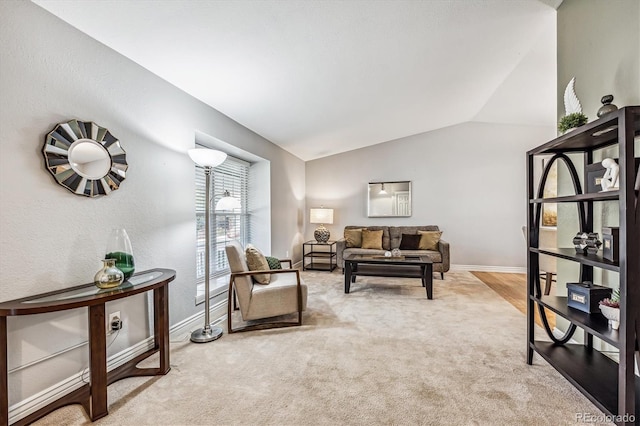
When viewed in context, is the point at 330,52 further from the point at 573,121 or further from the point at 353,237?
the point at 353,237

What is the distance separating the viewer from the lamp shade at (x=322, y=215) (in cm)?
581

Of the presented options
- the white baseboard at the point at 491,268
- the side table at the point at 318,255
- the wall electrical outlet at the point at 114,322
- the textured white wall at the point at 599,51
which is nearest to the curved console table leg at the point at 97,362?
the wall electrical outlet at the point at 114,322

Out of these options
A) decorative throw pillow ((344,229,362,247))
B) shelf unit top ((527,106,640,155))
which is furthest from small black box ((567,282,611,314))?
decorative throw pillow ((344,229,362,247))

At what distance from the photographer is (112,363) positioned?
2049mm

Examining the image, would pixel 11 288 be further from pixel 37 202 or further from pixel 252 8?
pixel 252 8

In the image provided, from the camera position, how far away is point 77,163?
1.84 meters

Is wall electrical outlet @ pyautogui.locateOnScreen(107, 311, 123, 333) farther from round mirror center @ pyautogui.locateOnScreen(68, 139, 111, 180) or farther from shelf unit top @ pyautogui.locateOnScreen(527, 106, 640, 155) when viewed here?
shelf unit top @ pyautogui.locateOnScreen(527, 106, 640, 155)

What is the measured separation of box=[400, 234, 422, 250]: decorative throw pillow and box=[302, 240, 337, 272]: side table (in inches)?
50.2

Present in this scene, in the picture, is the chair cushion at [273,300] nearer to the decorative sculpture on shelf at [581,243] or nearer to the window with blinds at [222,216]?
the window with blinds at [222,216]

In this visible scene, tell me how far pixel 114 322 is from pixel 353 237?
4.06 meters

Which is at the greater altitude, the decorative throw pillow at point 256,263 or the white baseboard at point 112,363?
the decorative throw pillow at point 256,263

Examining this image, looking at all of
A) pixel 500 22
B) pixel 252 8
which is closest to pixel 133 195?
pixel 252 8

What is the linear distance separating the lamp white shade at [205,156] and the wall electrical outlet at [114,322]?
4.23 ft

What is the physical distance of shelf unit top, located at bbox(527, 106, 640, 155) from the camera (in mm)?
1332
